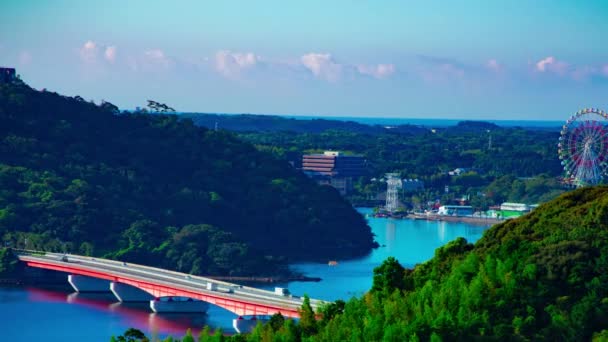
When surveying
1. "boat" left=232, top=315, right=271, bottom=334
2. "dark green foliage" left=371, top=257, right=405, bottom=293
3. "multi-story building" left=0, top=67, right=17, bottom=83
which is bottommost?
"boat" left=232, top=315, right=271, bottom=334

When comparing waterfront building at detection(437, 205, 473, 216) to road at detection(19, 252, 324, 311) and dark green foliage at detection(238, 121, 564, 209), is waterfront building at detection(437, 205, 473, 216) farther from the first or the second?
road at detection(19, 252, 324, 311)

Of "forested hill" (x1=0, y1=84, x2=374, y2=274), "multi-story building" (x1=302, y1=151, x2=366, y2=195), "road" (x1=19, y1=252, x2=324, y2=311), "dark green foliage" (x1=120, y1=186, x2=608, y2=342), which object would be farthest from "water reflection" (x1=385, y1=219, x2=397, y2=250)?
"dark green foliage" (x1=120, y1=186, x2=608, y2=342)

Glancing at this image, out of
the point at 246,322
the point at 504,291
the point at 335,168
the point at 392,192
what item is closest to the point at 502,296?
the point at 504,291

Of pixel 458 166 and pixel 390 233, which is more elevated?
pixel 458 166

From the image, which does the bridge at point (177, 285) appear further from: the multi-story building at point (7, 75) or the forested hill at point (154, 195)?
the multi-story building at point (7, 75)

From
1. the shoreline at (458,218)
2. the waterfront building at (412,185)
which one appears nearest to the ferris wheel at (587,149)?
the shoreline at (458,218)

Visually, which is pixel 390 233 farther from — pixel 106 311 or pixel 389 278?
pixel 389 278

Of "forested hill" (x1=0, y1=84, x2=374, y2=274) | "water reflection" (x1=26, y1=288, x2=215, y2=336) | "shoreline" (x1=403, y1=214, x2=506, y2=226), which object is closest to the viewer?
"water reflection" (x1=26, y1=288, x2=215, y2=336)
